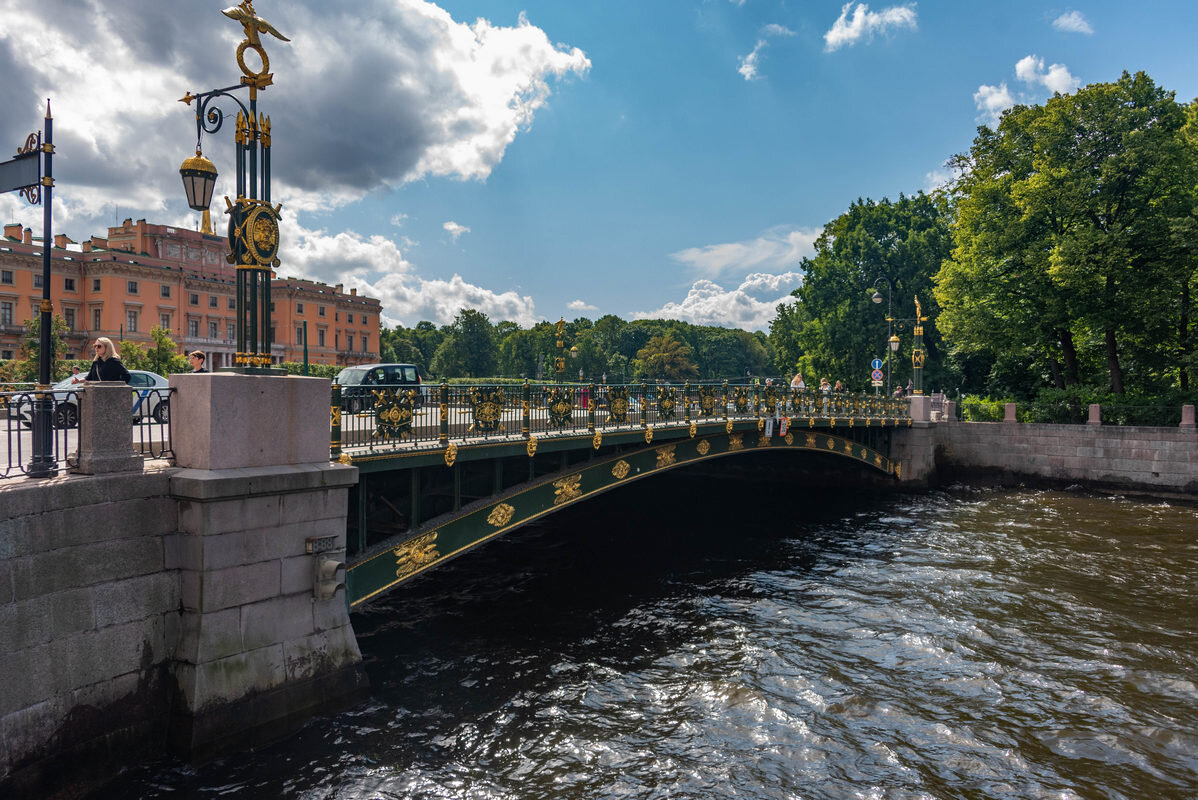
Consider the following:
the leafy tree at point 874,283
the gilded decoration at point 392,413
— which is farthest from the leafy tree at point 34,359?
the leafy tree at point 874,283

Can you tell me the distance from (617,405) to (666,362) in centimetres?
8613

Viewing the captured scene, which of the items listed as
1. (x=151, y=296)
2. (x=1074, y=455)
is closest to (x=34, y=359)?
(x=151, y=296)

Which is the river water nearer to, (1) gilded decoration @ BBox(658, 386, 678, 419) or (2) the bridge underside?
(2) the bridge underside

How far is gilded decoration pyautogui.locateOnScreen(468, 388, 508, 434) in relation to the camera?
35.3 feet

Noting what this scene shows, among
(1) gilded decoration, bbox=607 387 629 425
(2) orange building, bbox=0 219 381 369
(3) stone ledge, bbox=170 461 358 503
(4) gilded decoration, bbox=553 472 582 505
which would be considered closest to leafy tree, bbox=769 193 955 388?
(1) gilded decoration, bbox=607 387 629 425

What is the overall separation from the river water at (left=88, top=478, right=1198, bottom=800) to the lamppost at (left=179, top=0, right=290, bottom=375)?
4347 mm

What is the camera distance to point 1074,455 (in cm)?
2850

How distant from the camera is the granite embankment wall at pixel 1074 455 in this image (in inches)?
1043

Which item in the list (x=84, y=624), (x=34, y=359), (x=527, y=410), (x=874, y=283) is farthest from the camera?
(x=34, y=359)

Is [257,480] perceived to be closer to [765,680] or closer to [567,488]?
[567,488]

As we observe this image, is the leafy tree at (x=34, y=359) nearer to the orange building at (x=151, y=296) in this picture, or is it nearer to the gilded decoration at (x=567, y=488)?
the orange building at (x=151, y=296)

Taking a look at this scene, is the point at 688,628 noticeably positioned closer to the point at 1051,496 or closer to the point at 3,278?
the point at 1051,496

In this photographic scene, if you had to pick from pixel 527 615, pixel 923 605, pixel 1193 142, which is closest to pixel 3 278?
pixel 527 615

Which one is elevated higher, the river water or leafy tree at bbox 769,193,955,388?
leafy tree at bbox 769,193,955,388
